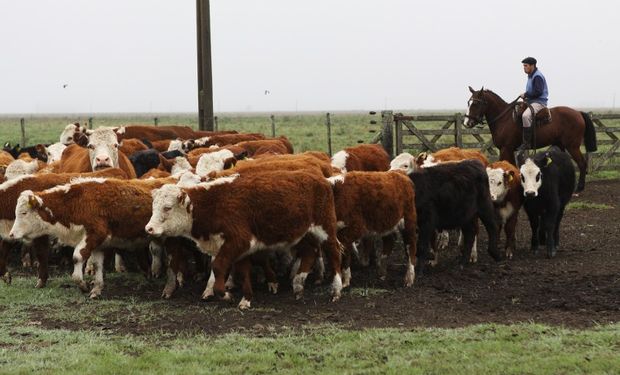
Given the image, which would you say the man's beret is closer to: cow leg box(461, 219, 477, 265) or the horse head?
the horse head

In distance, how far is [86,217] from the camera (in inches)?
378

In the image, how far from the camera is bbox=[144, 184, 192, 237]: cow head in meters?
8.95

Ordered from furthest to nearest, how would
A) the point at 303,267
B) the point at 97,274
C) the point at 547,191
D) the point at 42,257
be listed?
1. the point at 547,191
2. the point at 42,257
3. the point at 97,274
4. the point at 303,267

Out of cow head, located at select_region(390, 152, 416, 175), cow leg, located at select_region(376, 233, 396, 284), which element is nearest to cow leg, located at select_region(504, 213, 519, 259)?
cow head, located at select_region(390, 152, 416, 175)

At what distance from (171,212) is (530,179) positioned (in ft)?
17.9

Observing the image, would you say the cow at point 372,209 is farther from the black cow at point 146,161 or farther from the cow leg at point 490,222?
the black cow at point 146,161

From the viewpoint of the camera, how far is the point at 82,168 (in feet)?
42.9

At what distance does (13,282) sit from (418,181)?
5.14 m

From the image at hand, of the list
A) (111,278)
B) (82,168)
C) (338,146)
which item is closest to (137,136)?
(82,168)

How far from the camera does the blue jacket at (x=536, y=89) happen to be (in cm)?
→ 1736

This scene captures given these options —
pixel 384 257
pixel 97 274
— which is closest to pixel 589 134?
pixel 384 257

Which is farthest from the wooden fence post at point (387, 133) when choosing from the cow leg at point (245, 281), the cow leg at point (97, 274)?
the cow leg at point (97, 274)

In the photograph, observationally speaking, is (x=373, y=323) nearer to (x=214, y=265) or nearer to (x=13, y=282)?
(x=214, y=265)

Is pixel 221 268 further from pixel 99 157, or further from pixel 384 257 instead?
pixel 99 157
